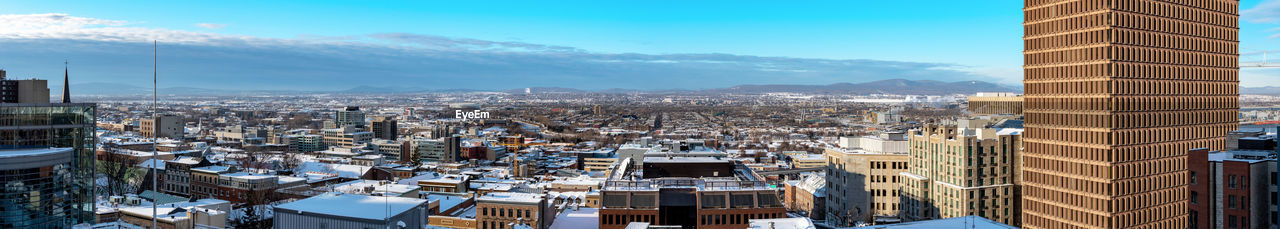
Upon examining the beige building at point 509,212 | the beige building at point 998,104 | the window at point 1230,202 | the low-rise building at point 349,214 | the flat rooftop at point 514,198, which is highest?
the beige building at point 998,104

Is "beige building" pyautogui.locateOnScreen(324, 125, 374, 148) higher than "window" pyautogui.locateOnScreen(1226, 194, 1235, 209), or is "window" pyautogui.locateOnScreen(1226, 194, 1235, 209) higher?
"window" pyautogui.locateOnScreen(1226, 194, 1235, 209)

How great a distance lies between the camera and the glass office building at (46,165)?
44625mm

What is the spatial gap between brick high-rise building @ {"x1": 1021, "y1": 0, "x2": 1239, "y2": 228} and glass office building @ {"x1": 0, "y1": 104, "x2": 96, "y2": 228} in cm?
6077

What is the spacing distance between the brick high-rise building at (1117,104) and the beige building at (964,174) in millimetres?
4855

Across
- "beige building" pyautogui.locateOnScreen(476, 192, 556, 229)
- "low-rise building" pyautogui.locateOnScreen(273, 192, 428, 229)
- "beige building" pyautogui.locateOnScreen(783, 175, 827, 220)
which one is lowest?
"beige building" pyautogui.locateOnScreen(783, 175, 827, 220)

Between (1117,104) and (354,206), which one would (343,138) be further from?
(1117,104)

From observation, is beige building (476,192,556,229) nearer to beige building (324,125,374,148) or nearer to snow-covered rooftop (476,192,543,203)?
snow-covered rooftop (476,192,543,203)

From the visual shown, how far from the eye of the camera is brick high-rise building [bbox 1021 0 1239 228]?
56.9m

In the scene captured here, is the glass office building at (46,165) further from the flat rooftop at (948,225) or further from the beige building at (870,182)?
the beige building at (870,182)

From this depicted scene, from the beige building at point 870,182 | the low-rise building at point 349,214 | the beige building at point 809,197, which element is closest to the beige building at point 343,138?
the beige building at point 809,197

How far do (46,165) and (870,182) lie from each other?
59.8 m

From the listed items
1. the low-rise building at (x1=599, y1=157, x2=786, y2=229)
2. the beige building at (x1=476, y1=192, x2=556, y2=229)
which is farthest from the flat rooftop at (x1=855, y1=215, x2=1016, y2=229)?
the beige building at (x1=476, y1=192, x2=556, y2=229)

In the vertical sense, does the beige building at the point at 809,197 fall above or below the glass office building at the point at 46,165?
below

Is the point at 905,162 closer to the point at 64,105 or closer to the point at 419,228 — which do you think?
the point at 419,228
